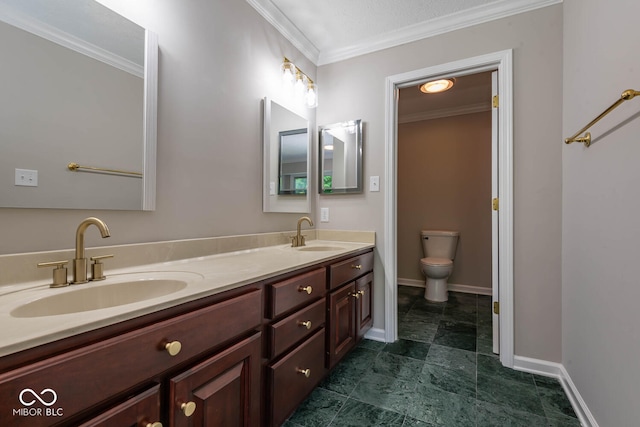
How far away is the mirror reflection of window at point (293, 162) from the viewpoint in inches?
78.7

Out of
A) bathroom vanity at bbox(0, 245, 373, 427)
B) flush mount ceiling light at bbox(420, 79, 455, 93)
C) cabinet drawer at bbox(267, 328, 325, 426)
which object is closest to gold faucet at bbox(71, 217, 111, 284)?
bathroom vanity at bbox(0, 245, 373, 427)

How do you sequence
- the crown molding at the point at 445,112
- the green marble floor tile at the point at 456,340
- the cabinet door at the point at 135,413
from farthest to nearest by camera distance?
Result: 1. the crown molding at the point at 445,112
2. the green marble floor tile at the point at 456,340
3. the cabinet door at the point at 135,413

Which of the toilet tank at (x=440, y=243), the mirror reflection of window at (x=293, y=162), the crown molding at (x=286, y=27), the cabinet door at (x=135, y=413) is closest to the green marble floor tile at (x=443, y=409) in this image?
the cabinet door at (x=135, y=413)

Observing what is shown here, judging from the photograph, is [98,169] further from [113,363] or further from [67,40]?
[113,363]

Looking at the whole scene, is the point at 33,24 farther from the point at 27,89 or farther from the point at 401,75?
the point at 401,75

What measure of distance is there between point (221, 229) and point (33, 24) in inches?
40.0

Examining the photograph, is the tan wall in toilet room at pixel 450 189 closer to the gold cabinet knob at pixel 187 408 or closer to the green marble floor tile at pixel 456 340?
the green marble floor tile at pixel 456 340

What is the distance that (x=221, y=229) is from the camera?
5.06 ft

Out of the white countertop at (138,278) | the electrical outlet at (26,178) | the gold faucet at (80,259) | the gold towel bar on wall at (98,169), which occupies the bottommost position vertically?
the white countertop at (138,278)

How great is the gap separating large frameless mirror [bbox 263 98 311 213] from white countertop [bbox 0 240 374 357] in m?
0.52

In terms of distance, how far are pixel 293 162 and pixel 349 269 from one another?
2.91ft

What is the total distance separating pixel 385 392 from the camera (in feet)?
5.01

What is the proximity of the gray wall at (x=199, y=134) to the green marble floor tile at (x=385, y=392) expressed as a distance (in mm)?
1087

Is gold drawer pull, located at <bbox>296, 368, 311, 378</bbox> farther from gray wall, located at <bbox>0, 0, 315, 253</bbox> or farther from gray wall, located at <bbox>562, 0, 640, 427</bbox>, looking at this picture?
gray wall, located at <bbox>562, 0, 640, 427</bbox>
